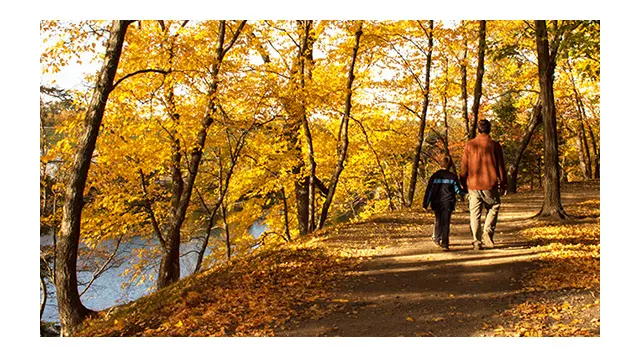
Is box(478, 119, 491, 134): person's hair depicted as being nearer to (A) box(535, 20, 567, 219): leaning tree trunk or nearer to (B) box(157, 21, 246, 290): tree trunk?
(A) box(535, 20, 567, 219): leaning tree trunk

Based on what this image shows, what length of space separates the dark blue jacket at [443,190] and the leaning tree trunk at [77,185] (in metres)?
5.15

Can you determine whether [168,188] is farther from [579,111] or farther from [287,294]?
[579,111]

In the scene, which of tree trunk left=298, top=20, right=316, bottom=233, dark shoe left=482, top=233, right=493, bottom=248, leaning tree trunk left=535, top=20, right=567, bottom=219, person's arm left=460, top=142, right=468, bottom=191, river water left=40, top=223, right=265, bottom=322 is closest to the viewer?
person's arm left=460, top=142, right=468, bottom=191

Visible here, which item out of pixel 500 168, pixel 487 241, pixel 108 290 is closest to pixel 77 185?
pixel 500 168

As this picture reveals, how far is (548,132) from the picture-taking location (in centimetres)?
1005

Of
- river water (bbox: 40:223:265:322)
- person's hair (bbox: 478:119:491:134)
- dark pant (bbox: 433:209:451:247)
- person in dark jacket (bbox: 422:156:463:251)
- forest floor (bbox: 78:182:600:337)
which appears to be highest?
person's hair (bbox: 478:119:491:134)

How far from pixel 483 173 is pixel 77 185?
234 inches

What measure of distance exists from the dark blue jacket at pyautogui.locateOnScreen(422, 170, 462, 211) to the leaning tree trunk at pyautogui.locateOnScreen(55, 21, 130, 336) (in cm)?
515

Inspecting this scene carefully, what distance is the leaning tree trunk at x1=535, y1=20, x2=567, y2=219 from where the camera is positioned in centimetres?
1000

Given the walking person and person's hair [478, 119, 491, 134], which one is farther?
the walking person

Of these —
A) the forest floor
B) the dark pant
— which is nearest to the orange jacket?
the dark pant

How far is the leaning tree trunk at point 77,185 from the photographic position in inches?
282

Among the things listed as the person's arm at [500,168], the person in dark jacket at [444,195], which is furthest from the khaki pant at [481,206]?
the person in dark jacket at [444,195]

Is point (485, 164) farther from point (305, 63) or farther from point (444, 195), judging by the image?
point (305, 63)
